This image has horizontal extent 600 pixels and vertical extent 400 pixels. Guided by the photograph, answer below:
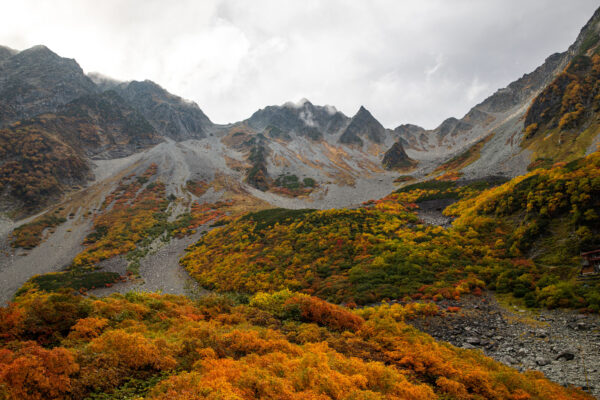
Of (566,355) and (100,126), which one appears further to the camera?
(100,126)

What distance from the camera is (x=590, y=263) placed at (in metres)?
15.0

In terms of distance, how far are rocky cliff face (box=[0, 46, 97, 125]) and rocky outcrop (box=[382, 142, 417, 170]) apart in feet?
603

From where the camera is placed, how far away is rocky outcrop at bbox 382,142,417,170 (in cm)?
13950

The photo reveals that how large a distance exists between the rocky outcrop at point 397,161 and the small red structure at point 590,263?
5095 inches

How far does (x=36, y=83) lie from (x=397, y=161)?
667 feet

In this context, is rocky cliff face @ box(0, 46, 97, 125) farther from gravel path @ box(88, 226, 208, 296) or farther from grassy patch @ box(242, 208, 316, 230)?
grassy patch @ box(242, 208, 316, 230)

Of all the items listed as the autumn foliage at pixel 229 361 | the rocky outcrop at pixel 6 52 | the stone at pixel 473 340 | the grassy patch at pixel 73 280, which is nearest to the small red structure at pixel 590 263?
the stone at pixel 473 340

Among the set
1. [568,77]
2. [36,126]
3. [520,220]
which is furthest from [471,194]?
[36,126]

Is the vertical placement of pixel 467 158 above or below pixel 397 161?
below

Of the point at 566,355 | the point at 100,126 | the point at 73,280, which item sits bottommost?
the point at 73,280

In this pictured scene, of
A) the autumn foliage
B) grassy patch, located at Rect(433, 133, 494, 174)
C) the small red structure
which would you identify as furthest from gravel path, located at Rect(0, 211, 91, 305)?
grassy patch, located at Rect(433, 133, 494, 174)

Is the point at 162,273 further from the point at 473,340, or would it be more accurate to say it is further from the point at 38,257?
the point at 473,340

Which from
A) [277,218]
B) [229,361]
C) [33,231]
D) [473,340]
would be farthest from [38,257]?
[473,340]

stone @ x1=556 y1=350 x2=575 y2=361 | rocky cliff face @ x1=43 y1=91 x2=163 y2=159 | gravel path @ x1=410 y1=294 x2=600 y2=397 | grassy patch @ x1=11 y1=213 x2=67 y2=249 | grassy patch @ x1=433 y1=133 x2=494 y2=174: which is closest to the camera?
gravel path @ x1=410 y1=294 x2=600 y2=397
